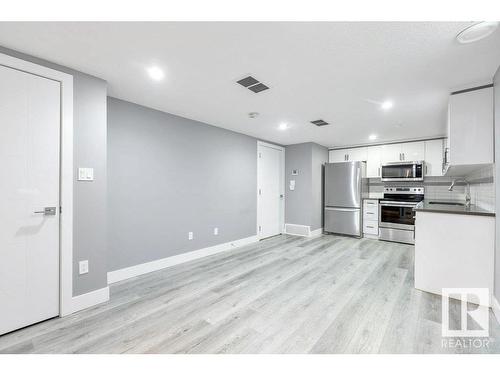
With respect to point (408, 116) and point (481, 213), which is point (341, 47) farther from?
point (408, 116)

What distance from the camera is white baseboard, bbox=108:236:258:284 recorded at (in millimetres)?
2680

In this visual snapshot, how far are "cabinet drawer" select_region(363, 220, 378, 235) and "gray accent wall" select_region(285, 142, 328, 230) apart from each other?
101 cm

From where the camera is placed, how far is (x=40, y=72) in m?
1.86

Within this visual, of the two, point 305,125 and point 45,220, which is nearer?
point 45,220

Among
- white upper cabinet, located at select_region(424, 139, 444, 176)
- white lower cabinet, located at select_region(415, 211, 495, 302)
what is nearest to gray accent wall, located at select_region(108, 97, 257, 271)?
white lower cabinet, located at select_region(415, 211, 495, 302)

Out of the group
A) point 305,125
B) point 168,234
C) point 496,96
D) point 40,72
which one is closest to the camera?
point 40,72

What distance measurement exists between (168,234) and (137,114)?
5.65ft

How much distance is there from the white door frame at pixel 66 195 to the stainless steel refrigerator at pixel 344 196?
5.04 metres

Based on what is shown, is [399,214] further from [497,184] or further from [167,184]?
[167,184]

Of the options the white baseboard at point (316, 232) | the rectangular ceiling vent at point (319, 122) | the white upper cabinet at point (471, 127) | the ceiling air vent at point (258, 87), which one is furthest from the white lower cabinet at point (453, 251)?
the white baseboard at point (316, 232)

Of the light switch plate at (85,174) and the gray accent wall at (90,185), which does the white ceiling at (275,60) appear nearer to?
the gray accent wall at (90,185)

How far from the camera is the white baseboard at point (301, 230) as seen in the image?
5180 millimetres
